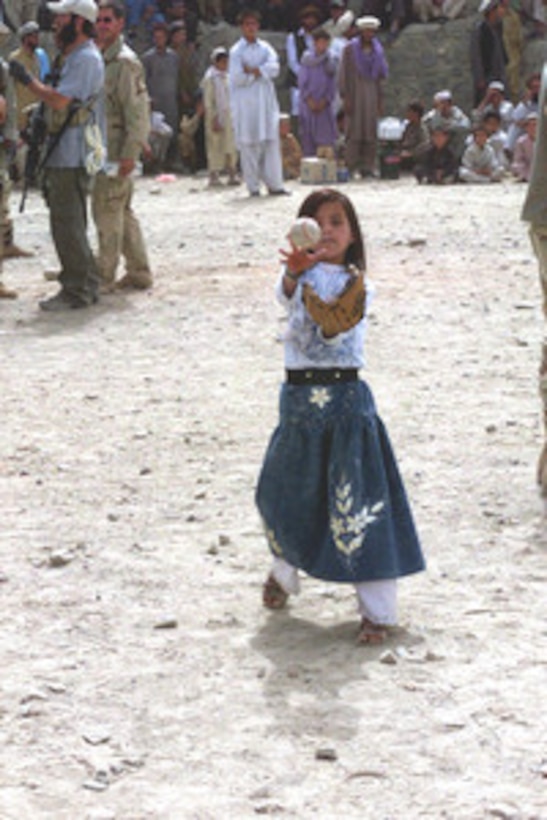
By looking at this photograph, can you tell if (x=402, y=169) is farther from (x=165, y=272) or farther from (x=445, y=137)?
(x=165, y=272)

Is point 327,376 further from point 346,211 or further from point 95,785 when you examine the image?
point 95,785

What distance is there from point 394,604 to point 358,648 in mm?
151

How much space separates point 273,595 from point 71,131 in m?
5.12

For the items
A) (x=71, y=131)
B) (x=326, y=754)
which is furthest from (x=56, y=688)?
(x=71, y=131)

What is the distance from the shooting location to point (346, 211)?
4449 mm

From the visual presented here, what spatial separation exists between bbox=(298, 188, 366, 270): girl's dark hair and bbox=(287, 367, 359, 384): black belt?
0.29m

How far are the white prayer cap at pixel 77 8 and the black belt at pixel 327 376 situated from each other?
199 inches

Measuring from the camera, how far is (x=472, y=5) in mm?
22297

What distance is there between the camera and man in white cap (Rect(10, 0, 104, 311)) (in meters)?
9.09

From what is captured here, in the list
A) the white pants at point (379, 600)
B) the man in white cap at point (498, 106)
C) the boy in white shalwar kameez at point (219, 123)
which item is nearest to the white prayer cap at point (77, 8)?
the white pants at point (379, 600)

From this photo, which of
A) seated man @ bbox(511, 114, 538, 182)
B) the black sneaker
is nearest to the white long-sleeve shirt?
the black sneaker

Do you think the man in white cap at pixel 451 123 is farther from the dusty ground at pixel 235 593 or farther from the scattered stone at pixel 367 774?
the scattered stone at pixel 367 774

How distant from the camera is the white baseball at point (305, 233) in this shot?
4.22 metres

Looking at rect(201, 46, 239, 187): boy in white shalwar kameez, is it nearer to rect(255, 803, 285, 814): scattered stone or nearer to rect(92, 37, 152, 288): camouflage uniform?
rect(92, 37, 152, 288): camouflage uniform
